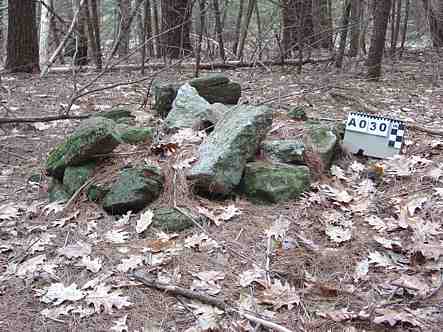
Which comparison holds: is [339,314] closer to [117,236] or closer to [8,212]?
[117,236]

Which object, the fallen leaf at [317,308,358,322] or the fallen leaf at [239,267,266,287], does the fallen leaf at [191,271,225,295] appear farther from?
the fallen leaf at [317,308,358,322]

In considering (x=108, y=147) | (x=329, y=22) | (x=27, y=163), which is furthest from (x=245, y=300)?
(x=329, y=22)

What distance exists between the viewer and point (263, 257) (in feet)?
9.74

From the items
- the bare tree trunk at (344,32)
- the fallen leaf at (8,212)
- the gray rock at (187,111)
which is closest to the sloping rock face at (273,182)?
the gray rock at (187,111)

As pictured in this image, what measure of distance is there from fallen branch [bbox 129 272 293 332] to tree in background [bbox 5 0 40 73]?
6.70 m

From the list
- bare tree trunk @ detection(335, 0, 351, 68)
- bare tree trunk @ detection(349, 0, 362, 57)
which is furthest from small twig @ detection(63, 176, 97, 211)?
bare tree trunk @ detection(349, 0, 362, 57)

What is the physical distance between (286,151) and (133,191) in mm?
1309

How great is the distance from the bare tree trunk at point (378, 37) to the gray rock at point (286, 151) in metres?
4.29

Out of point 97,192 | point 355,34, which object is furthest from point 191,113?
point 355,34

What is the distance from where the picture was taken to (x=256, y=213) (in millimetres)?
3432

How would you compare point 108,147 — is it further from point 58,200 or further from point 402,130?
point 402,130

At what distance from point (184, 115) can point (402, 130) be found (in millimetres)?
2070

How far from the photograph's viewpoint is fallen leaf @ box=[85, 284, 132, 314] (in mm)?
2553

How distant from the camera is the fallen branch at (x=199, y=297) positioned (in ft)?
7.75
